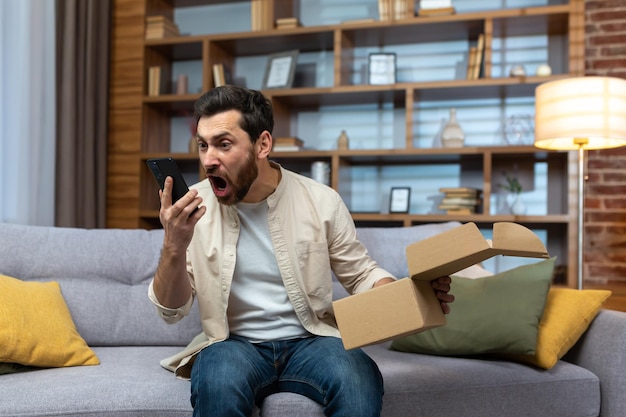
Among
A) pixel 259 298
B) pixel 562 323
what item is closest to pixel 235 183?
pixel 259 298

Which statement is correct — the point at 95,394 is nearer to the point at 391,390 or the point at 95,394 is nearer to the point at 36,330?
the point at 36,330

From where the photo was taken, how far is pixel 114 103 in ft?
12.8

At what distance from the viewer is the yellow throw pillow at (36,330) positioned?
1.72 meters

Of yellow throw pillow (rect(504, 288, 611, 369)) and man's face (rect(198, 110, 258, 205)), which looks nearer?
man's face (rect(198, 110, 258, 205))

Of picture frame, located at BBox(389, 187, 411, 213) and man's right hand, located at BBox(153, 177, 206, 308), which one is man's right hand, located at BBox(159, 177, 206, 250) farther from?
picture frame, located at BBox(389, 187, 411, 213)

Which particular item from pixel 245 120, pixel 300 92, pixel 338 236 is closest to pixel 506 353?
pixel 338 236

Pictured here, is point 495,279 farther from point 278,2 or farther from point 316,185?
point 278,2

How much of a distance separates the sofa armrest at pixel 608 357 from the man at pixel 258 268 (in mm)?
658

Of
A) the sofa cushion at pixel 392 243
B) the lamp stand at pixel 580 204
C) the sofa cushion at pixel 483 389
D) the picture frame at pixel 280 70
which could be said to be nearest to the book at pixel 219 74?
the picture frame at pixel 280 70

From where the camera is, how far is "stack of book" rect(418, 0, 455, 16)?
3477mm

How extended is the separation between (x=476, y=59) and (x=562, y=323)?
1.90 m

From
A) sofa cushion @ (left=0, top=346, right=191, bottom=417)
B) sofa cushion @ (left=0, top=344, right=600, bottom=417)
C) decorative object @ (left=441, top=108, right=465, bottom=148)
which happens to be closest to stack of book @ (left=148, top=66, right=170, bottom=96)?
decorative object @ (left=441, top=108, right=465, bottom=148)

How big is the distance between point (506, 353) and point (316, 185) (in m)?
0.73

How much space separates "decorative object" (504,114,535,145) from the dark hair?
2.14 m
